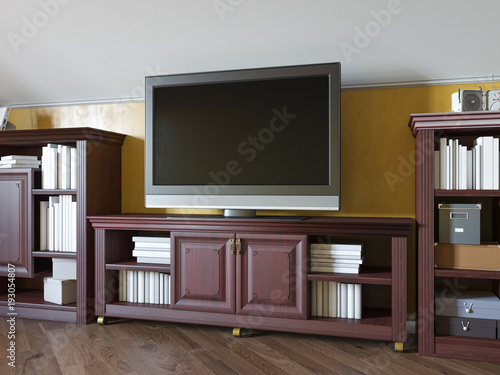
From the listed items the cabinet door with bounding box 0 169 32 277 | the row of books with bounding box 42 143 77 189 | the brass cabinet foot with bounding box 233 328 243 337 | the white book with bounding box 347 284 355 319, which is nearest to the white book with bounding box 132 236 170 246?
the row of books with bounding box 42 143 77 189

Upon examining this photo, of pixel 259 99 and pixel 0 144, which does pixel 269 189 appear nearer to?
pixel 259 99

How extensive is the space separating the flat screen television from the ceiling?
0.67 feet

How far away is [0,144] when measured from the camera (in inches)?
124

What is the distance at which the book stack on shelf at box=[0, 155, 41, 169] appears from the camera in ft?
9.96

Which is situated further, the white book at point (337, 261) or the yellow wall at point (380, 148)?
the yellow wall at point (380, 148)

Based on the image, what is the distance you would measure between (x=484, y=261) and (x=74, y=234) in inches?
96.8

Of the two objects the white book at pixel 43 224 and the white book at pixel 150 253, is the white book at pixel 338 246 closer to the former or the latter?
the white book at pixel 150 253

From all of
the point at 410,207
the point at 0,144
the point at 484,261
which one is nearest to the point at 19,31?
the point at 0,144

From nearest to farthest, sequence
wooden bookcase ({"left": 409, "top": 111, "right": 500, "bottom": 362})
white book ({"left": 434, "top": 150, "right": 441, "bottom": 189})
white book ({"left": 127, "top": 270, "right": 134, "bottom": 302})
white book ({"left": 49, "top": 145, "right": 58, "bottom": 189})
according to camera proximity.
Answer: wooden bookcase ({"left": 409, "top": 111, "right": 500, "bottom": 362}), white book ({"left": 434, "top": 150, "right": 441, "bottom": 189}), white book ({"left": 127, "top": 270, "right": 134, "bottom": 302}), white book ({"left": 49, "top": 145, "right": 58, "bottom": 189})

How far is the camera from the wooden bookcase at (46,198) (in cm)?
291

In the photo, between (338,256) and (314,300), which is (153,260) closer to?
(314,300)

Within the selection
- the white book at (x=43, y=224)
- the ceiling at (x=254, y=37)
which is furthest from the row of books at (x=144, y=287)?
the ceiling at (x=254, y=37)

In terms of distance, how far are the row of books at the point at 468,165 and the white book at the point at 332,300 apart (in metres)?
0.78

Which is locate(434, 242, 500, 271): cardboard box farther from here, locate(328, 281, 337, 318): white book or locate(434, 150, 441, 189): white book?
locate(328, 281, 337, 318): white book
